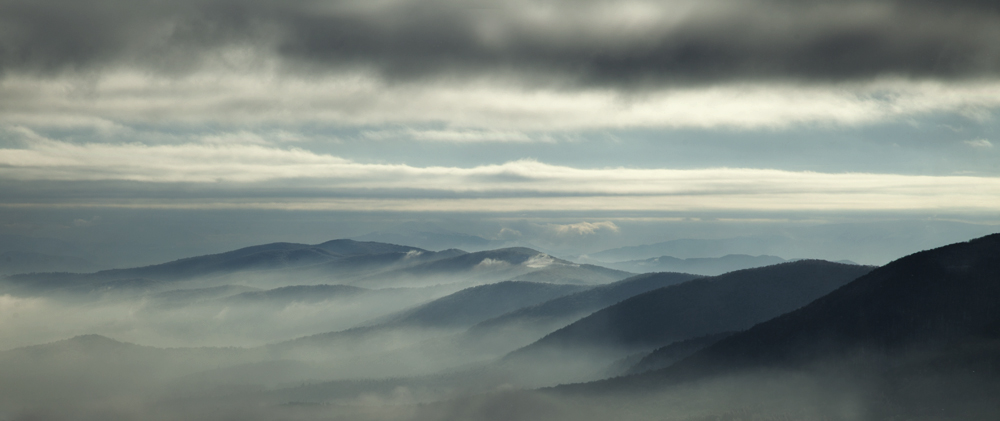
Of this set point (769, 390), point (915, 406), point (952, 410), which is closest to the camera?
point (952, 410)

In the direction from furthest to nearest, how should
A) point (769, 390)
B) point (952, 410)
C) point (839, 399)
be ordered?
point (769, 390)
point (839, 399)
point (952, 410)

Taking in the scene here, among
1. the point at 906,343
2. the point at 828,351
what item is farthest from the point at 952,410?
the point at 828,351

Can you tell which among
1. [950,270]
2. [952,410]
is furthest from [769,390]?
[950,270]

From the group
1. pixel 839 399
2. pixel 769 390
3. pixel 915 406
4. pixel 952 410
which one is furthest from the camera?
pixel 769 390

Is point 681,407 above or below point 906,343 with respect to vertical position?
below

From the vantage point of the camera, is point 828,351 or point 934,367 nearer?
point 934,367

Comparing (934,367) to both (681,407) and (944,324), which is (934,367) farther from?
(681,407)

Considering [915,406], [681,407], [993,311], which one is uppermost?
[993,311]

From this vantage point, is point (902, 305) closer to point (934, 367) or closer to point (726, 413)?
point (934, 367)

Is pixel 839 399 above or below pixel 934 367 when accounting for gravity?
below
